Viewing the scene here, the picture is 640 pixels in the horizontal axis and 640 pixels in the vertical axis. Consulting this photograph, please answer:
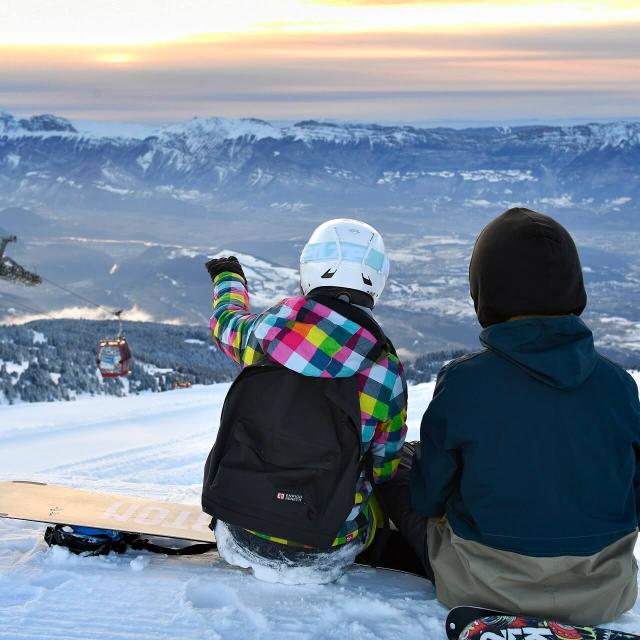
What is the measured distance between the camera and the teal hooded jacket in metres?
2.44

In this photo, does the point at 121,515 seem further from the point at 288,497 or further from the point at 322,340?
the point at 322,340

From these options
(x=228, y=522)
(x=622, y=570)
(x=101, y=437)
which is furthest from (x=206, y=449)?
(x=622, y=570)

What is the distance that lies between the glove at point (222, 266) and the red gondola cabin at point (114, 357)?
1862cm

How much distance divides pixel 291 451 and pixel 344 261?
72 cm

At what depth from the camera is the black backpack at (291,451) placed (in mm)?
2691

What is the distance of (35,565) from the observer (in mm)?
3074

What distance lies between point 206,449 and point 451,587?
4182mm

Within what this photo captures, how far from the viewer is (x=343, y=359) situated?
8.66ft

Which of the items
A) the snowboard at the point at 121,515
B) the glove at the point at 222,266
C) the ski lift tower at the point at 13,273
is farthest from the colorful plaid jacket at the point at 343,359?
the ski lift tower at the point at 13,273

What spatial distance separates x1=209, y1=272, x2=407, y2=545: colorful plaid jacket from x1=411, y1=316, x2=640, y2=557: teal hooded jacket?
24cm

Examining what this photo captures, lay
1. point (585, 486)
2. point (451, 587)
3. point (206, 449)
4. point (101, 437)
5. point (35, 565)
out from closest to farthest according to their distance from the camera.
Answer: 1. point (585, 486)
2. point (451, 587)
3. point (35, 565)
4. point (206, 449)
5. point (101, 437)

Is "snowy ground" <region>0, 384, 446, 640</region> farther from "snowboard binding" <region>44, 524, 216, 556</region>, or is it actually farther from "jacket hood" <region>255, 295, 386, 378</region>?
"jacket hood" <region>255, 295, 386, 378</region>

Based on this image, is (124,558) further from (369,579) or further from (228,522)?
(369,579)

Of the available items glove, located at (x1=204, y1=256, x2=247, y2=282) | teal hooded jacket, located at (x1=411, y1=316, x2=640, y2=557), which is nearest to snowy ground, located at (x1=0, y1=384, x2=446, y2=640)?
teal hooded jacket, located at (x1=411, y1=316, x2=640, y2=557)
